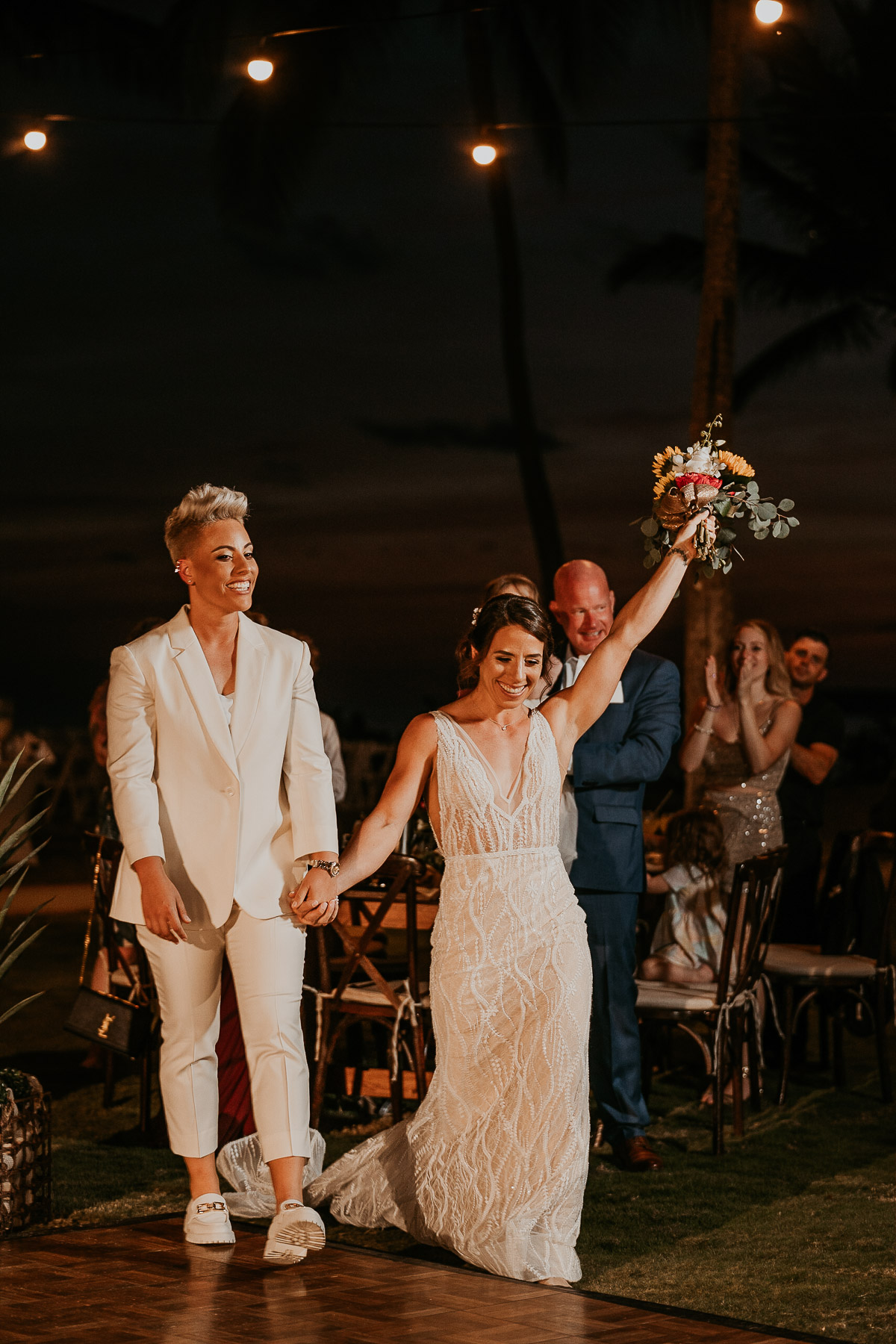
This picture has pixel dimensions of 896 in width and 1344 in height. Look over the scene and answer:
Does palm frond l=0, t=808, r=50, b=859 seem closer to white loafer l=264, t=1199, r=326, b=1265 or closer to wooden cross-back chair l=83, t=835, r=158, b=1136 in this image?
wooden cross-back chair l=83, t=835, r=158, b=1136

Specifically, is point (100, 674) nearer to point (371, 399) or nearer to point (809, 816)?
point (371, 399)

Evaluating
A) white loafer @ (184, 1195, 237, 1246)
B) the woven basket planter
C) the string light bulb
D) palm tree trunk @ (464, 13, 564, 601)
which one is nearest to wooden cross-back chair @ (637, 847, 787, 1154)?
white loafer @ (184, 1195, 237, 1246)

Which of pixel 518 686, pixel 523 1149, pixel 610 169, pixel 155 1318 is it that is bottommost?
pixel 155 1318

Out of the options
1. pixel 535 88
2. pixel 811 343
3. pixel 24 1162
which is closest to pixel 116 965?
pixel 24 1162

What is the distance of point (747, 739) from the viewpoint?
22.1 feet

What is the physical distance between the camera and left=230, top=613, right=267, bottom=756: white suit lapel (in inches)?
162

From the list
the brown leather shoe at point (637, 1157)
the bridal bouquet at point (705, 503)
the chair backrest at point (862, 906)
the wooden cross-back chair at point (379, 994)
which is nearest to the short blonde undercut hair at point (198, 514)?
the bridal bouquet at point (705, 503)

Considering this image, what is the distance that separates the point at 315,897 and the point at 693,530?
142 centimetres

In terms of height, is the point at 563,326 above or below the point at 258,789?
above

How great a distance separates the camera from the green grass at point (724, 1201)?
13.7 ft

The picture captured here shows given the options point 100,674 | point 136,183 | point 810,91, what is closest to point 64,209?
point 136,183

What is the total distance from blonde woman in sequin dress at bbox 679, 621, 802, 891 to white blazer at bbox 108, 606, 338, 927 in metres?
2.90

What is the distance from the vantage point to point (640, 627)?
429 centimetres

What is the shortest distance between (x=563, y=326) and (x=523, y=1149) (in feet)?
57.3
